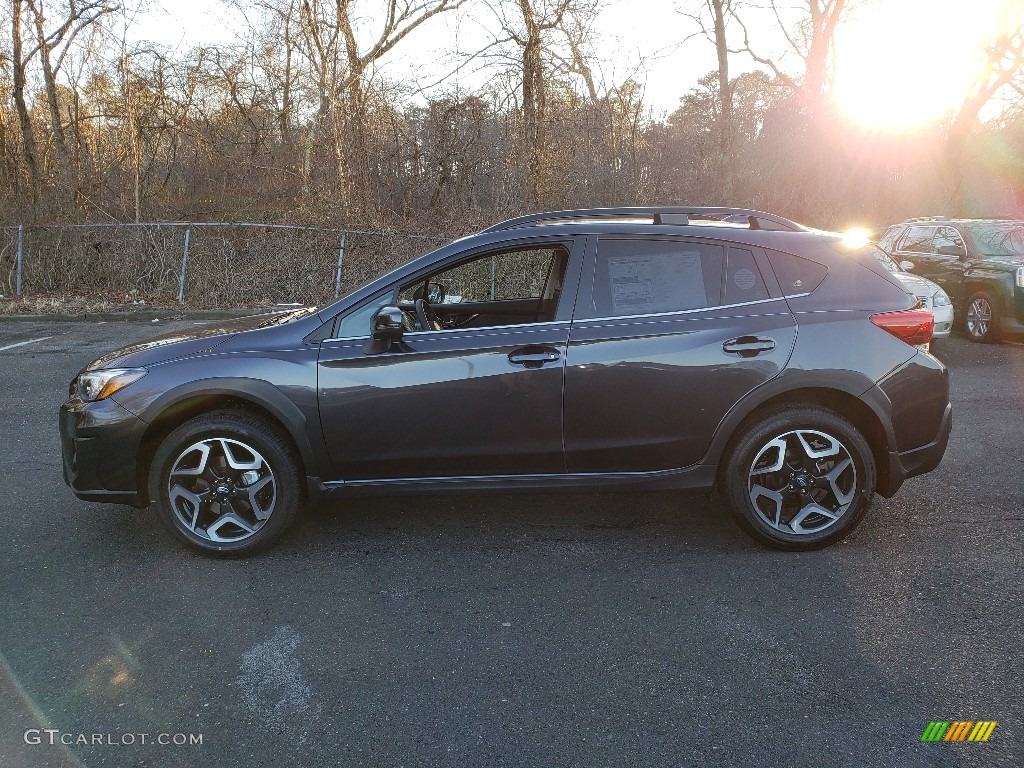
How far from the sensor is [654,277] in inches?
157

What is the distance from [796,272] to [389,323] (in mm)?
2120

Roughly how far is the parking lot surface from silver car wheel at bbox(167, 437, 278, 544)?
8.1 inches

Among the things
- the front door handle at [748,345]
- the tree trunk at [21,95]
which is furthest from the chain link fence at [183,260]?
the front door handle at [748,345]

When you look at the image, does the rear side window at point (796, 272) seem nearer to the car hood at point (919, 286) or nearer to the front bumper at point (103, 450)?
the front bumper at point (103, 450)

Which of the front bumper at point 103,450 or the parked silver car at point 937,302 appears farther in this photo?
the parked silver car at point 937,302

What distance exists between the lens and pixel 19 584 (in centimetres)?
373

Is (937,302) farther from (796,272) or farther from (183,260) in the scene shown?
(183,260)

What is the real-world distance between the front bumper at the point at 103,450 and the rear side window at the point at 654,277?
2.38 meters

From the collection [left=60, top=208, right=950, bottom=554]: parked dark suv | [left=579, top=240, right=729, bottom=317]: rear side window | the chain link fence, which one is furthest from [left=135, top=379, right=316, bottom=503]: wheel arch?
the chain link fence

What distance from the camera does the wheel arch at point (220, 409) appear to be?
12.6 ft

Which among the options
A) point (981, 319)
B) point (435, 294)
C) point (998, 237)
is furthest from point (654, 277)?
point (998, 237)

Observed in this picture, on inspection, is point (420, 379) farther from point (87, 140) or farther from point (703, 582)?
point (87, 140)

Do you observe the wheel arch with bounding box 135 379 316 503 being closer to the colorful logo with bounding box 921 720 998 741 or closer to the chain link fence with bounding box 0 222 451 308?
the colorful logo with bounding box 921 720 998 741

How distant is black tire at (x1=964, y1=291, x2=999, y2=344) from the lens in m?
10.5
